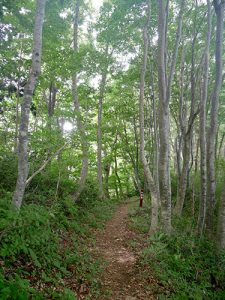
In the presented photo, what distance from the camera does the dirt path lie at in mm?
5139

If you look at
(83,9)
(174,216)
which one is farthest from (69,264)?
(83,9)

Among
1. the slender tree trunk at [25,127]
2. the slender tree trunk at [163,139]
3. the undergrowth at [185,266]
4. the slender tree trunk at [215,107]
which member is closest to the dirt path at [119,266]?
the undergrowth at [185,266]

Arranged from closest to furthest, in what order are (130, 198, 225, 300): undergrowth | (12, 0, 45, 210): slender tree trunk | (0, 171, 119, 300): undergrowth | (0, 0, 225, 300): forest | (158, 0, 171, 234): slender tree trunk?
(0, 171, 119, 300): undergrowth → (0, 0, 225, 300): forest → (12, 0, 45, 210): slender tree trunk → (130, 198, 225, 300): undergrowth → (158, 0, 171, 234): slender tree trunk

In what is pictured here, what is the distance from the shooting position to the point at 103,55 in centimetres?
1162

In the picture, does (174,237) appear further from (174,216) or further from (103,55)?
(103,55)

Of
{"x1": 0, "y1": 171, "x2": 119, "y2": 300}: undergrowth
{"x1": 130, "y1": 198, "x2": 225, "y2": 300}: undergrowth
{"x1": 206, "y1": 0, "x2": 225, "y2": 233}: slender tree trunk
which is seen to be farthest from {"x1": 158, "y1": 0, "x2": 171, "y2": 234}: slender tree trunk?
{"x1": 0, "y1": 171, "x2": 119, "y2": 300}: undergrowth

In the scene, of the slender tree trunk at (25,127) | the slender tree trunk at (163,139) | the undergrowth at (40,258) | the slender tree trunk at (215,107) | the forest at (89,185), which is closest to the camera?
the undergrowth at (40,258)

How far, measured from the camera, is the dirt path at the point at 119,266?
5139mm

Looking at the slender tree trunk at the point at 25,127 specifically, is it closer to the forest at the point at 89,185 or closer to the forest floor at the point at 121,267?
the forest at the point at 89,185

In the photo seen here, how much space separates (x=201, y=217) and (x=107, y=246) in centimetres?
390

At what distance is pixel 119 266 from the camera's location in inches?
251

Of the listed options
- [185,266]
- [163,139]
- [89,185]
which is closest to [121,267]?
[185,266]

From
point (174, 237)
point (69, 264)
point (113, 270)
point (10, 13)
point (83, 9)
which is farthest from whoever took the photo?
point (83, 9)

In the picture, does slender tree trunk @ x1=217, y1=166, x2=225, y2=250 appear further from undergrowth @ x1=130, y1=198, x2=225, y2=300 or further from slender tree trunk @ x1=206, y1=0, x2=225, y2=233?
slender tree trunk @ x1=206, y1=0, x2=225, y2=233
